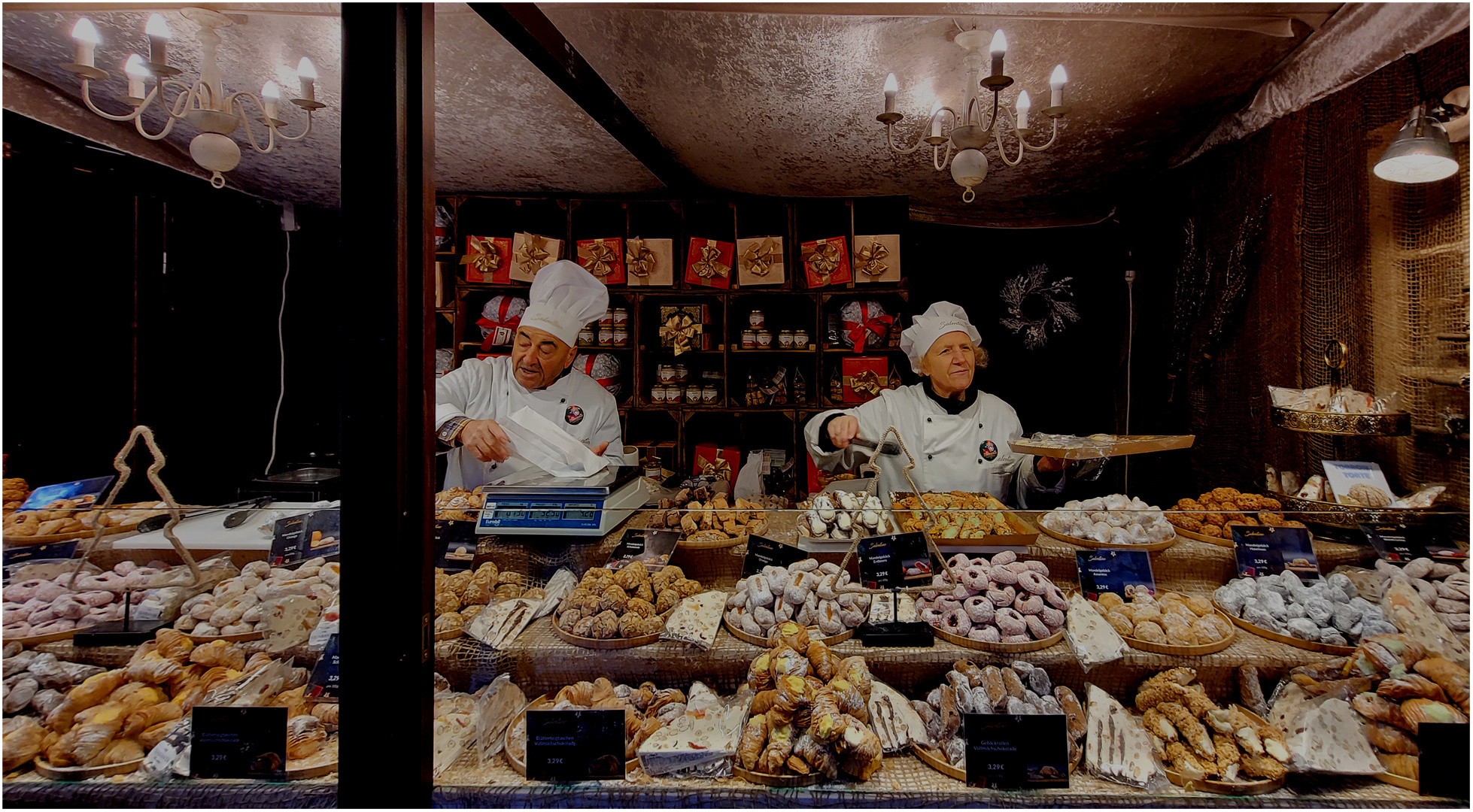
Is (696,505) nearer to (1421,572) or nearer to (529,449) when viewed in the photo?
(529,449)

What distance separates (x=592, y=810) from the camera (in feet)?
3.40

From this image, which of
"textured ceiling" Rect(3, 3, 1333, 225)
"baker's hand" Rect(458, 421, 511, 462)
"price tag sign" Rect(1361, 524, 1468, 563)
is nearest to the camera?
"price tag sign" Rect(1361, 524, 1468, 563)

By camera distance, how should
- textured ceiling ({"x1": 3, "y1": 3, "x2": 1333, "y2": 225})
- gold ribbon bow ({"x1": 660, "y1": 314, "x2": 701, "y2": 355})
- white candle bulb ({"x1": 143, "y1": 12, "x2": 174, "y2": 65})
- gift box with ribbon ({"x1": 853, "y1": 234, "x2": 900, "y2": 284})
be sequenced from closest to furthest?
white candle bulb ({"x1": 143, "y1": 12, "x2": 174, "y2": 65}), textured ceiling ({"x1": 3, "y1": 3, "x2": 1333, "y2": 225}), gift box with ribbon ({"x1": 853, "y1": 234, "x2": 900, "y2": 284}), gold ribbon bow ({"x1": 660, "y1": 314, "x2": 701, "y2": 355})

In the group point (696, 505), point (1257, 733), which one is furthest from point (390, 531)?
point (1257, 733)

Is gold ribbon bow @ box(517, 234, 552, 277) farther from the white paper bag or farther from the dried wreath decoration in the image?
the dried wreath decoration

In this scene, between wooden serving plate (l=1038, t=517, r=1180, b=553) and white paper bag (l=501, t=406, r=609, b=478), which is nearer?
wooden serving plate (l=1038, t=517, r=1180, b=553)

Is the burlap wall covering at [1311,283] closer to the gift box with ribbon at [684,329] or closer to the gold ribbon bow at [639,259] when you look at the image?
the gift box with ribbon at [684,329]

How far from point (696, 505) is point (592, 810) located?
92 centimetres

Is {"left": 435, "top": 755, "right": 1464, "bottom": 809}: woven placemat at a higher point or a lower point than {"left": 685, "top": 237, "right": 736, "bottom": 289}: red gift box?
lower

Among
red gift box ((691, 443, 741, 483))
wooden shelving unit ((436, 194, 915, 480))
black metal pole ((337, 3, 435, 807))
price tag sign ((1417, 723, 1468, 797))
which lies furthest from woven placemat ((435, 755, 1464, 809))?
wooden shelving unit ((436, 194, 915, 480))

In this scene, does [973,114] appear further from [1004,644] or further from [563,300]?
[563,300]

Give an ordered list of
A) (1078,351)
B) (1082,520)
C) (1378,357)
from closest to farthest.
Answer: (1082,520)
(1378,357)
(1078,351)

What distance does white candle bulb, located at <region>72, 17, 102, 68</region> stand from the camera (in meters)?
1.24

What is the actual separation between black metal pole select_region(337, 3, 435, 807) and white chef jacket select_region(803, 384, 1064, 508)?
2.05 m
